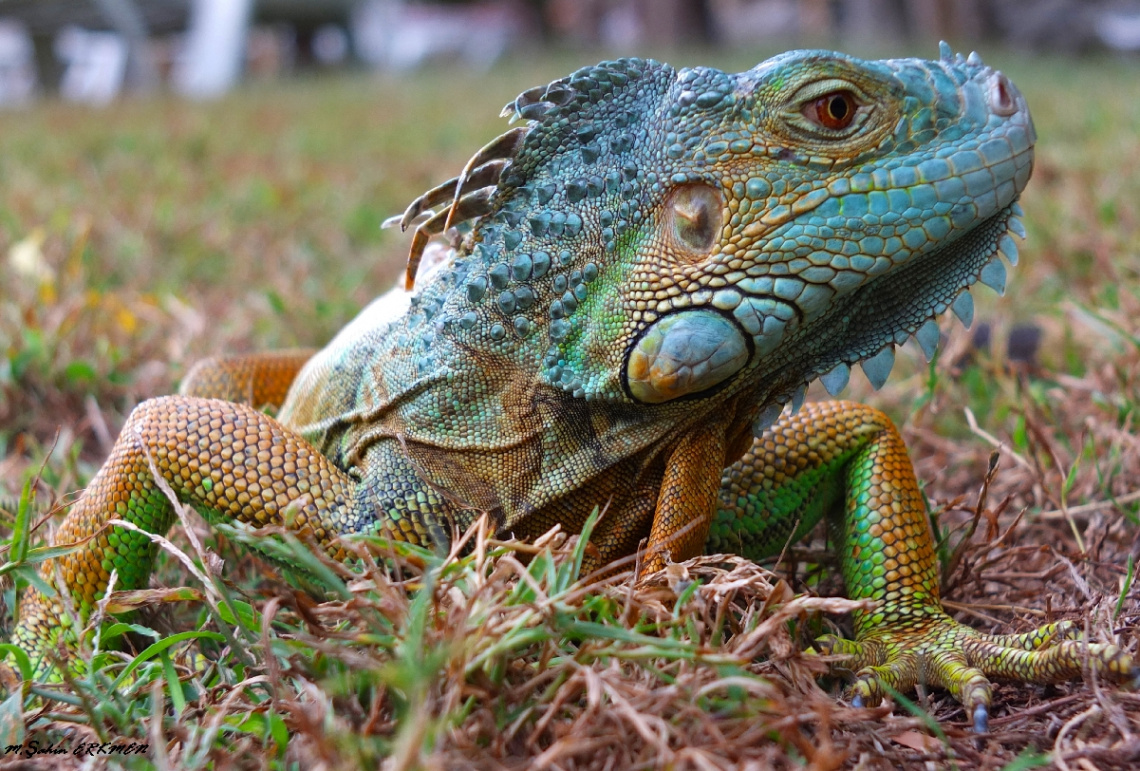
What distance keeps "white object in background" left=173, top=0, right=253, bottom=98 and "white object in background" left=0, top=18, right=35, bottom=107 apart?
9.58 ft

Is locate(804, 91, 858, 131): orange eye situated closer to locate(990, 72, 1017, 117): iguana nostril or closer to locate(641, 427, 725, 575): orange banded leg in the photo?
locate(990, 72, 1017, 117): iguana nostril

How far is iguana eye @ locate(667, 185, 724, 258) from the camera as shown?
265 centimetres

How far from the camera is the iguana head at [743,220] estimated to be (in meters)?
2.55

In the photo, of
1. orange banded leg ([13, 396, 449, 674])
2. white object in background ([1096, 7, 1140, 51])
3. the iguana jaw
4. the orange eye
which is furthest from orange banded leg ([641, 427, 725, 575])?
white object in background ([1096, 7, 1140, 51])

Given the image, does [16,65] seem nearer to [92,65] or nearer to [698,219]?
[92,65]

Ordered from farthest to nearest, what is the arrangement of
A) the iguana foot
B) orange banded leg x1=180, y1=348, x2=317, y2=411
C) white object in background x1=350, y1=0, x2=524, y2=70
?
white object in background x1=350, y1=0, x2=524, y2=70
orange banded leg x1=180, y1=348, x2=317, y2=411
the iguana foot

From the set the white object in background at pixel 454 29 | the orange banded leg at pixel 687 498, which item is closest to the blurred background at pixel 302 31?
the white object in background at pixel 454 29

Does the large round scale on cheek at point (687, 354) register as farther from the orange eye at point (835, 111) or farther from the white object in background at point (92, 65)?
the white object in background at point (92, 65)

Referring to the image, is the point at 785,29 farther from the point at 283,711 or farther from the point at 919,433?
the point at 283,711

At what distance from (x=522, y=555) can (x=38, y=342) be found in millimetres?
3135

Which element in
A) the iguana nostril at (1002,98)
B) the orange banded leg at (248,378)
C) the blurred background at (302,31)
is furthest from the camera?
the blurred background at (302,31)

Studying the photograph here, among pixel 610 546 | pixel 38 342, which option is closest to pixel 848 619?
pixel 610 546

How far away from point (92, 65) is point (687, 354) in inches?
1222

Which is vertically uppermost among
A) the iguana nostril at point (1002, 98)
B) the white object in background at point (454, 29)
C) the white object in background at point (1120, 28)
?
the iguana nostril at point (1002, 98)
